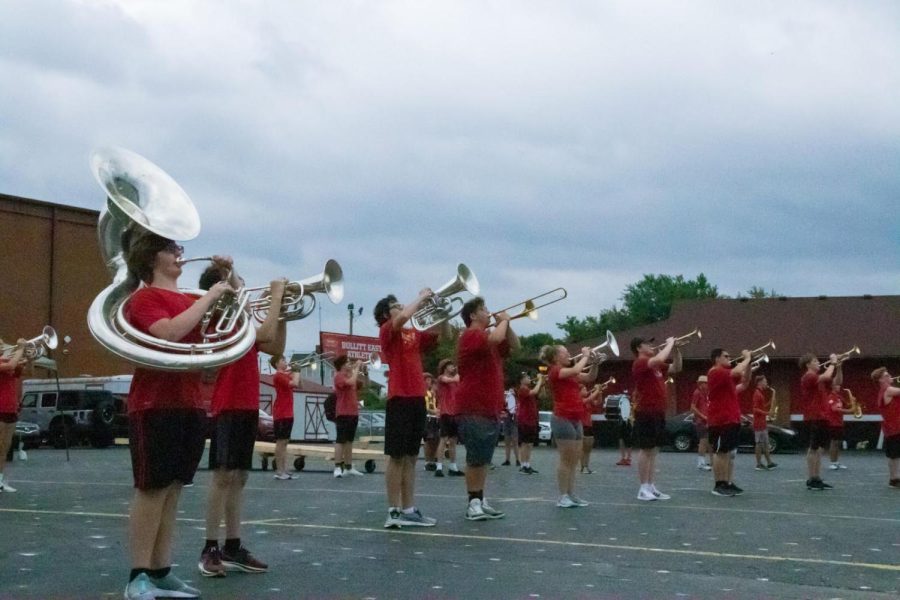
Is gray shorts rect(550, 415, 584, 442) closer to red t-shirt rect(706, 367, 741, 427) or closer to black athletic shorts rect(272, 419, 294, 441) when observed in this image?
red t-shirt rect(706, 367, 741, 427)

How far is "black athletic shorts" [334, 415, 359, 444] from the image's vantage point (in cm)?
1819

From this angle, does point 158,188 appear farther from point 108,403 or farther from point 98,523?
point 108,403

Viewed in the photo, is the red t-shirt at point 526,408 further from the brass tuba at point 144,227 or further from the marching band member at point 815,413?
the brass tuba at point 144,227

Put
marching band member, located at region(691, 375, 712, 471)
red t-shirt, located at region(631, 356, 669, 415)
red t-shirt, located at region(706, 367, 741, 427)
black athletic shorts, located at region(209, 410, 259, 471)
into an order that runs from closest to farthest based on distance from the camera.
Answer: black athletic shorts, located at region(209, 410, 259, 471) → red t-shirt, located at region(631, 356, 669, 415) → red t-shirt, located at region(706, 367, 741, 427) → marching band member, located at region(691, 375, 712, 471)

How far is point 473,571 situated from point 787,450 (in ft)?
90.7

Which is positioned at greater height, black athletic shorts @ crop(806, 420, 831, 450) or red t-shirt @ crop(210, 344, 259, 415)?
red t-shirt @ crop(210, 344, 259, 415)

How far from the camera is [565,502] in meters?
12.3

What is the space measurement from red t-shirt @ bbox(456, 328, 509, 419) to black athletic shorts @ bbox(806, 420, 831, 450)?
6685 mm

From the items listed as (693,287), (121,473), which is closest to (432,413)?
(121,473)

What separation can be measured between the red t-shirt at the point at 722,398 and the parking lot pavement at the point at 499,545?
3.34ft

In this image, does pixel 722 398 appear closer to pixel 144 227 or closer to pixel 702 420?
pixel 702 420

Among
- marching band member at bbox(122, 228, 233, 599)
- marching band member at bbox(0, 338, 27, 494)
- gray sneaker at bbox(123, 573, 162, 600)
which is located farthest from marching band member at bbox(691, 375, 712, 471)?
gray sneaker at bbox(123, 573, 162, 600)

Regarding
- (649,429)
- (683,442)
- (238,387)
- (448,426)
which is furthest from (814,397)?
(683,442)

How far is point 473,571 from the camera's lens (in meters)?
7.76
